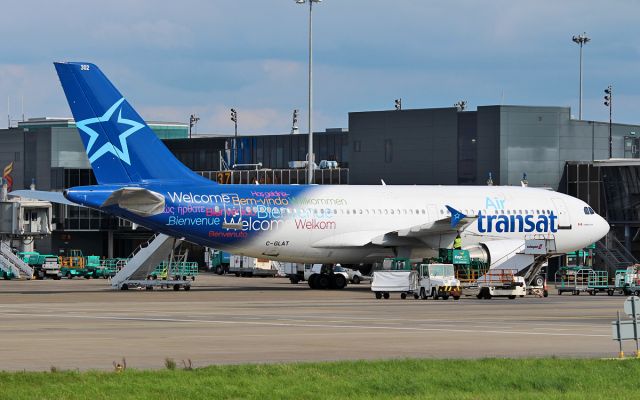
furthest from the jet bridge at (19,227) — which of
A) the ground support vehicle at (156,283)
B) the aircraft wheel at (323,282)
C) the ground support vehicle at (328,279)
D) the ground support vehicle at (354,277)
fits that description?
the aircraft wheel at (323,282)

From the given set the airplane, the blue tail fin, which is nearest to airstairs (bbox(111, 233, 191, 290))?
the airplane

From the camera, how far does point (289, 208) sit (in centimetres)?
6800

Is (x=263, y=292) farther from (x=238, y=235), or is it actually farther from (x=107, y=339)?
(x=107, y=339)

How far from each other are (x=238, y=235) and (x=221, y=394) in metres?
46.6

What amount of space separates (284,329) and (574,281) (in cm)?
4052

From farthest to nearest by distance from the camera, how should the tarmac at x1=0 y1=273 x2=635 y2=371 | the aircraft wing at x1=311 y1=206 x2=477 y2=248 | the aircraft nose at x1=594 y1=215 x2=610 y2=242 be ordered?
the aircraft nose at x1=594 y1=215 x2=610 y2=242 → the aircraft wing at x1=311 y1=206 x2=477 y2=248 → the tarmac at x1=0 y1=273 x2=635 y2=371

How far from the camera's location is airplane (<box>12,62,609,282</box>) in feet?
208

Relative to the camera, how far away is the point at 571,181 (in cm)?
9400

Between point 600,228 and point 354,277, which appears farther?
point 354,277

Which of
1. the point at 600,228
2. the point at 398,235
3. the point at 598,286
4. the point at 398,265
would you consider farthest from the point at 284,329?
the point at 600,228

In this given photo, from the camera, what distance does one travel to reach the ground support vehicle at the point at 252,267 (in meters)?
104

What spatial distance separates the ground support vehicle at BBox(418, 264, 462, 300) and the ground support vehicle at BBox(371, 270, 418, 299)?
0.35 m

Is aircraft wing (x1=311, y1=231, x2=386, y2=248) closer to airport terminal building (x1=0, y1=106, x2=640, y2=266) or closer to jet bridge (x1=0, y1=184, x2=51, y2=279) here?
airport terminal building (x1=0, y1=106, x2=640, y2=266)

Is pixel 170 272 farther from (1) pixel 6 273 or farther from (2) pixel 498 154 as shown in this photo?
(2) pixel 498 154
